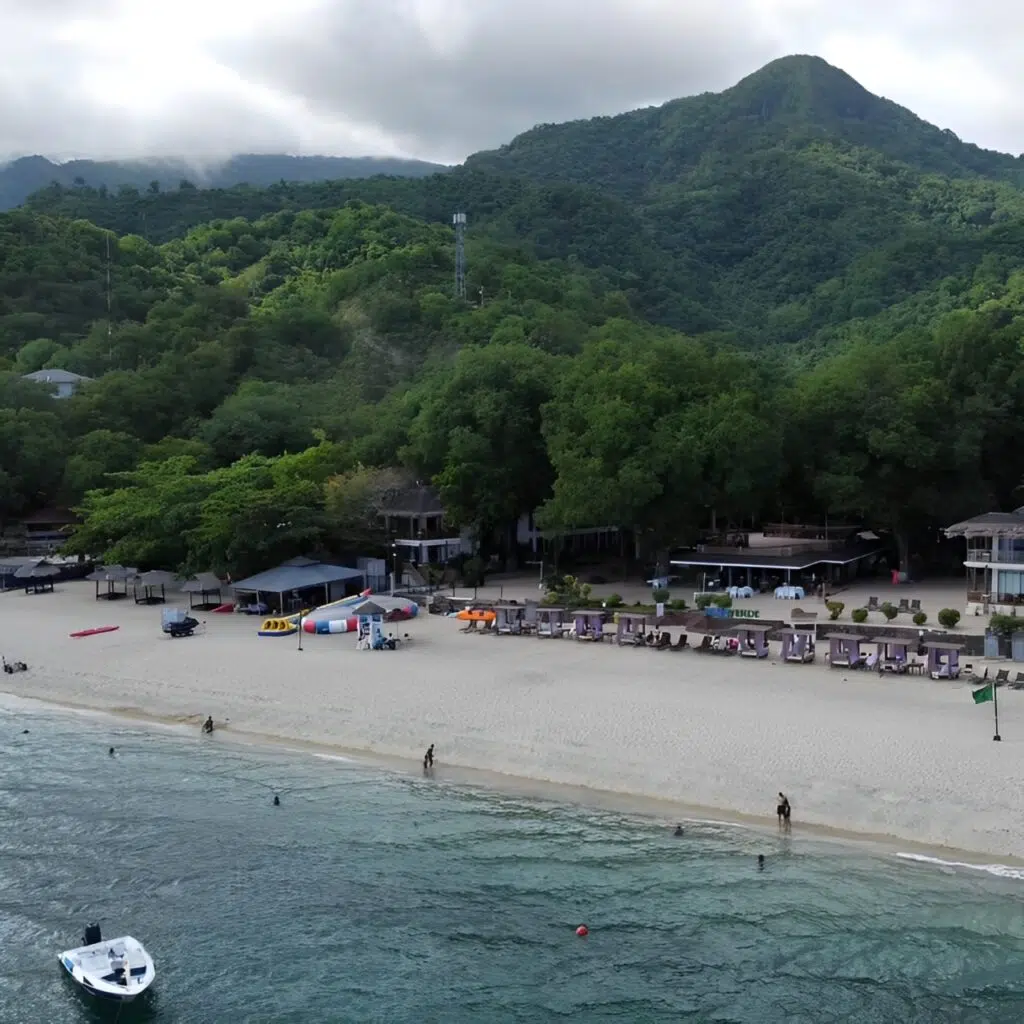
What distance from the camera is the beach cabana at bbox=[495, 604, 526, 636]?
123 ft

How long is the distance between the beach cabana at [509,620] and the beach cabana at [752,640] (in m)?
7.79

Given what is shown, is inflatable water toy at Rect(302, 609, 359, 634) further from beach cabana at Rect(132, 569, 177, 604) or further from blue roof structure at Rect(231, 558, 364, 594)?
beach cabana at Rect(132, 569, 177, 604)

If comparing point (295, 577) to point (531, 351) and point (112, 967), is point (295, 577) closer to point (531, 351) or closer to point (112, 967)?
point (531, 351)

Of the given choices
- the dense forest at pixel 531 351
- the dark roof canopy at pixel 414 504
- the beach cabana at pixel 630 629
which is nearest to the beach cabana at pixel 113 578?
the dense forest at pixel 531 351

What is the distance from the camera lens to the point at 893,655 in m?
30.3

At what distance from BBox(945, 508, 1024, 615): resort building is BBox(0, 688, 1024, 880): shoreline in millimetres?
19354

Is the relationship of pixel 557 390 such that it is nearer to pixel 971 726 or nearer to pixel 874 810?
pixel 971 726

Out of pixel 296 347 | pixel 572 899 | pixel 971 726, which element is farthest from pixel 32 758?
pixel 296 347

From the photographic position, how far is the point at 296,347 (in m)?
85.9

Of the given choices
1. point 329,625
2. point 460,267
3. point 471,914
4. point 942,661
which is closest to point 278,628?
point 329,625

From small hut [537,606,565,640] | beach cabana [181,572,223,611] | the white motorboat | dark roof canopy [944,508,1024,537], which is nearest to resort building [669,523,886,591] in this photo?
dark roof canopy [944,508,1024,537]

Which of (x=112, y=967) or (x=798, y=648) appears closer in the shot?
(x=112, y=967)

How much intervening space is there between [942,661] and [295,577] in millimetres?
23964

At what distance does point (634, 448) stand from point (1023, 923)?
28975mm
